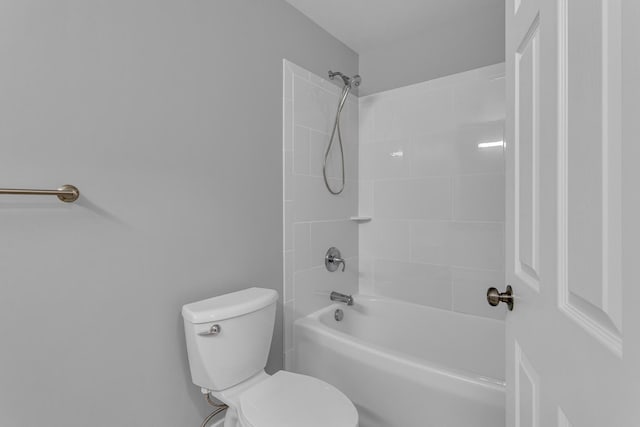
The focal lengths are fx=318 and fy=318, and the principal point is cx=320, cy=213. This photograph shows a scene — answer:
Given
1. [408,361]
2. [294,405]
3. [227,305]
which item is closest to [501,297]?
[408,361]

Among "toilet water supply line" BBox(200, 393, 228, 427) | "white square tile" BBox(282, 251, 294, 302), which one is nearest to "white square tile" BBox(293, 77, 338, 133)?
"white square tile" BBox(282, 251, 294, 302)

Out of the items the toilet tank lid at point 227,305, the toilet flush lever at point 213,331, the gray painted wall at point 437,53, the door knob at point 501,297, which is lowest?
the toilet flush lever at point 213,331

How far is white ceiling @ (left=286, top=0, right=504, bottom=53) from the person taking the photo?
1797 mm

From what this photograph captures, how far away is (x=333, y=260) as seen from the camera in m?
2.08

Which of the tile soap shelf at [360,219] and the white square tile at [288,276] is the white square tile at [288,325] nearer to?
the white square tile at [288,276]

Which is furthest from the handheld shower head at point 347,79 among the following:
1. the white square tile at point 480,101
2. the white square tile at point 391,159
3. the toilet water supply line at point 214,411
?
the toilet water supply line at point 214,411

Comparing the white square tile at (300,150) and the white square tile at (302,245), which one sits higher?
the white square tile at (300,150)

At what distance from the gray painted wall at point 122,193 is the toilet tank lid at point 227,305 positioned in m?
0.09

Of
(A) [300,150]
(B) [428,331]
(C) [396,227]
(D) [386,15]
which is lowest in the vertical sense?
(B) [428,331]

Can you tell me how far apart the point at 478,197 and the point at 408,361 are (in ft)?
3.58

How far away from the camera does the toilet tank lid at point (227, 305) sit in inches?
47.8

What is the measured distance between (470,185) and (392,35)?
1.12 meters

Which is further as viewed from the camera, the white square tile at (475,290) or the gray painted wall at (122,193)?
the white square tile at (475,290)

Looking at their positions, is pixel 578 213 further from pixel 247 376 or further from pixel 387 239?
pixel 387 239
